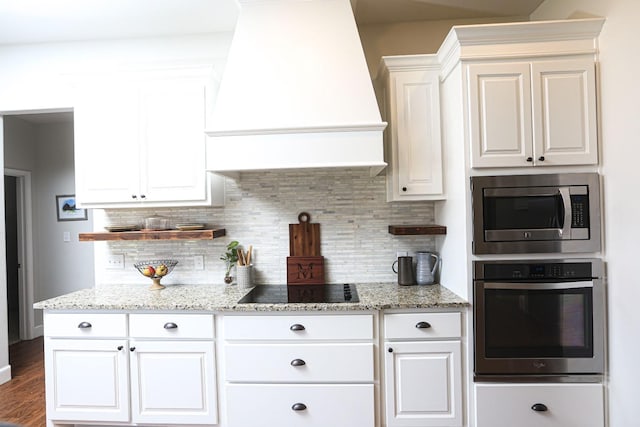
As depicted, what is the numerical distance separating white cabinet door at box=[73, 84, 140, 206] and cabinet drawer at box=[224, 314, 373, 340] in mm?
1175

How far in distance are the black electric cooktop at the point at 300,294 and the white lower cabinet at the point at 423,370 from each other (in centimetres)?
35

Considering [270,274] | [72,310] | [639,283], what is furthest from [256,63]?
[639,283]

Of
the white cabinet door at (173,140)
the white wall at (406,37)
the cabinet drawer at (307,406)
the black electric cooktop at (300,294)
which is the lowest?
the cabinet drawer at (307,406)

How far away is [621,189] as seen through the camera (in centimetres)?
174

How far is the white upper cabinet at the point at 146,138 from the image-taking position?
2326mm

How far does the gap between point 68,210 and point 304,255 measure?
3266 millimetres

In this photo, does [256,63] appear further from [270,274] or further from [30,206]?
[30,206]

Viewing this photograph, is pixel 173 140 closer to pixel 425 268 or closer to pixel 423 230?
pixel 423 230

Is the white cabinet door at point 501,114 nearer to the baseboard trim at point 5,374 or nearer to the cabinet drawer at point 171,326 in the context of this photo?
the cabinet drawer at point 171,326

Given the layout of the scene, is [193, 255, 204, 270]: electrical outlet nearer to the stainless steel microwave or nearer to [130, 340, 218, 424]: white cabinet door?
[130, 340, 218, 424]: white cabinet door

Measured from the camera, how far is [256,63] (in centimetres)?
209

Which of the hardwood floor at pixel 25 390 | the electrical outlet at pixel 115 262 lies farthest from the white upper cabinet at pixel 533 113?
the hardwood floor at pixel 25 390

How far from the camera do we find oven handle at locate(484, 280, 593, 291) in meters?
1.85

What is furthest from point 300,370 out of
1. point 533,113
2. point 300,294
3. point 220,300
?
point 533,113
